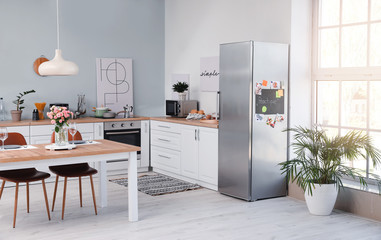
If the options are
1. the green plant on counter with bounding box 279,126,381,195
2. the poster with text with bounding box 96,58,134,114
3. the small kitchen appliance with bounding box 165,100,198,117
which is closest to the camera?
the green plant on counter with bounding box 279,126,381,195

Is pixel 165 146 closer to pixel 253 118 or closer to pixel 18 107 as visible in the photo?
pixel 253 118

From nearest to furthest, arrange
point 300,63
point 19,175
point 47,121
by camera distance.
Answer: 1. point 19,175
2. point 300,63
3. point 47,121

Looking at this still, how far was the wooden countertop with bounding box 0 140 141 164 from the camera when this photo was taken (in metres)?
4.08

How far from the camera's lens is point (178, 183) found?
6477mm

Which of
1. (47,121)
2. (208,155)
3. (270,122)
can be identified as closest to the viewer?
(270,122)

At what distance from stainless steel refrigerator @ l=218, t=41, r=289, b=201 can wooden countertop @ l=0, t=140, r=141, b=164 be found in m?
1.43

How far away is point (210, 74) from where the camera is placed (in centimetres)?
693

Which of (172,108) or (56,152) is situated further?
(172,108)

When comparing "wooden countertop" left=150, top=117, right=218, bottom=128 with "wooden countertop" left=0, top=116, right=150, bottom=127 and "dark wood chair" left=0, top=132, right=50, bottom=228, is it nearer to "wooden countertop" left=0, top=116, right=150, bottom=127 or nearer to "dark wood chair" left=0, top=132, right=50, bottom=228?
"wooden countertop" left=0, top=116, right=150, bottom=127

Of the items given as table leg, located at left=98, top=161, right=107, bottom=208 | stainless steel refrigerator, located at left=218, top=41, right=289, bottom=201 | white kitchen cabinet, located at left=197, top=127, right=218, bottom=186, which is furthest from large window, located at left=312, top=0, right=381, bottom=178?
table leg, located at left=98, top=161, right=107, bottom=208

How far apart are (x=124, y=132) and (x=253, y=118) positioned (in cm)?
240

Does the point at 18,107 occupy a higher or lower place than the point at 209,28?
lower

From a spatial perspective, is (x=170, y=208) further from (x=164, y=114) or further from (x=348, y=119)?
(x=164, y=114)

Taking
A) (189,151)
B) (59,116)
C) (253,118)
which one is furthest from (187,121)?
(59,116)
